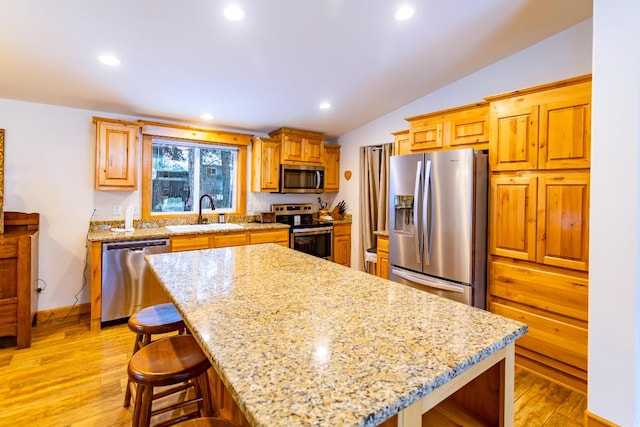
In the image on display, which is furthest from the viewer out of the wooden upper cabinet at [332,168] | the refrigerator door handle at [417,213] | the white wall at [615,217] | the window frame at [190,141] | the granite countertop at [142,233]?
the wooden upper cabinet at [332,168]

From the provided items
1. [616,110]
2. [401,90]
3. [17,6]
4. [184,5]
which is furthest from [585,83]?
[17,6]

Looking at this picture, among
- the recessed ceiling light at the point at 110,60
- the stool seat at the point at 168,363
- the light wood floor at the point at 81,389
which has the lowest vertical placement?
the light wood floor at the point at 81,389

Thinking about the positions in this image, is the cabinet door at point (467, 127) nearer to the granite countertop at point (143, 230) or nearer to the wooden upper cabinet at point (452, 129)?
the wooden upper cabinet at point (452, 129)

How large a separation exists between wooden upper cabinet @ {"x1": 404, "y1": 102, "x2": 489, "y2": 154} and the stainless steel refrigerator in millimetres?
304

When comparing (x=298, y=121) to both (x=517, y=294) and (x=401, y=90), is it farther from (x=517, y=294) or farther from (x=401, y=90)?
(x=517, y=294)

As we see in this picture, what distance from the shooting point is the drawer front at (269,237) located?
3.96m

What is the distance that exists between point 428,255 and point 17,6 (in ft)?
11.0

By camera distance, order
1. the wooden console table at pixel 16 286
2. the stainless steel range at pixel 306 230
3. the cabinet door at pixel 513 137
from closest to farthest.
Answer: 1. the cabinet door at pixel 513 137
2. the wooden console table at pixel 16 286
3. the stainless steel range at pixel 306 230

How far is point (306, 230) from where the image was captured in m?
4.40

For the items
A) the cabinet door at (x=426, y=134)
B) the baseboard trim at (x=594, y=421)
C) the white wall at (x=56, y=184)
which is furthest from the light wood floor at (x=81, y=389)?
the cabinet door at (x=426, y=134)

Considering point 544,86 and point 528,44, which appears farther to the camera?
point 528,44

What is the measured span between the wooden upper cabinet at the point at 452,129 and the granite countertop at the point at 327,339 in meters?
1.98

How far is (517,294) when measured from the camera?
8.37 ft

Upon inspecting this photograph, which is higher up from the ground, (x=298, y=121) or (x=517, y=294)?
(x=298, y=121)
